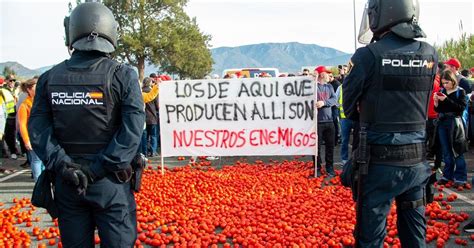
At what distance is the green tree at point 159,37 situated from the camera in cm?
6544

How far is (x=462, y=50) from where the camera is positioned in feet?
135

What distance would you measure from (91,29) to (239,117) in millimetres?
5994

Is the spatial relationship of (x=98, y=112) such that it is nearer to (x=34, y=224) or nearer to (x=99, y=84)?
(x=99, y=84)

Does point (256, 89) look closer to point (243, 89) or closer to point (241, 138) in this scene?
point (243, 89)

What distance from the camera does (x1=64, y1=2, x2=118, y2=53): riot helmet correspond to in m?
3.30

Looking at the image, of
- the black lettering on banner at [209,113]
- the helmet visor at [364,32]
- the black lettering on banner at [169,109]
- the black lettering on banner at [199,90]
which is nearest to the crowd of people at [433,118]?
the black lettering on banner at [169,109]

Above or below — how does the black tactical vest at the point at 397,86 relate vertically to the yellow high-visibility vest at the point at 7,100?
above

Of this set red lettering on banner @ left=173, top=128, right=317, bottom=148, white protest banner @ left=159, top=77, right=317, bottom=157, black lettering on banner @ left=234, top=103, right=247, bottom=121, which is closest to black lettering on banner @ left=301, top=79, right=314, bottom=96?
white protest banner @ left=159, top=77, right=317, bottom=157

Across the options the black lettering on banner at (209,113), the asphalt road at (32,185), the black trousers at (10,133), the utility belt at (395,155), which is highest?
the utility belt at (395,155)

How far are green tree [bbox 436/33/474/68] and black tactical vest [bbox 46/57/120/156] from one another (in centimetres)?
3845

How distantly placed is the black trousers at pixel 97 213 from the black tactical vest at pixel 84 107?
282mm

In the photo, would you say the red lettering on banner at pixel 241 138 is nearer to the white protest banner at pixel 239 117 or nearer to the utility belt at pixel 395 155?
the white protest banner at pixel 239 117

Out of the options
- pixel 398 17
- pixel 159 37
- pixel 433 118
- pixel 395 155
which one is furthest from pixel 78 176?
pixel 159 37

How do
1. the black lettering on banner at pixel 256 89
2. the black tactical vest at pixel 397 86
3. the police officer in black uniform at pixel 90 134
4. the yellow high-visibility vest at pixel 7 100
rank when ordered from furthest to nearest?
the yellow high-visibility vest at pixel 7 100
the black lettering on banner at pixel 256 89
the black tactical vest at pixel 397 86
the police officer in black uniform at pixel 90 134
